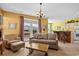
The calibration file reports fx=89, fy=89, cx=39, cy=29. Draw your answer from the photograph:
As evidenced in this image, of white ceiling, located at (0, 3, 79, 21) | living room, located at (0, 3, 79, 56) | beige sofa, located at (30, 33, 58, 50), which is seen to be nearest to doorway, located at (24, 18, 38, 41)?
living room, located at (0, 3, 79, 56)

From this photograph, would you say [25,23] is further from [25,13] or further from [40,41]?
[40,41]

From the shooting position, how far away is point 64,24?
228cm

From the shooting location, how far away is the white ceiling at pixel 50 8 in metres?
2.17

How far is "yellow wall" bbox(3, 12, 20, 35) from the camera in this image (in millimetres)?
2119

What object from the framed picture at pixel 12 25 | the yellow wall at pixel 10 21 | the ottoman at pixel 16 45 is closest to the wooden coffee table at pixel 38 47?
the ottoman at pixel 16 45

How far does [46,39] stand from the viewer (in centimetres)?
229

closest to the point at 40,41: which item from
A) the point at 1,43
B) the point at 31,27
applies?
the point at 31,27

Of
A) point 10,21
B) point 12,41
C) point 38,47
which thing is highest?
point 10,21

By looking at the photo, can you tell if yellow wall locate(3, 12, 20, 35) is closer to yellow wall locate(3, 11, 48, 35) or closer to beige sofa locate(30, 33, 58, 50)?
yellow wall locate(3, 11, 48, 35)

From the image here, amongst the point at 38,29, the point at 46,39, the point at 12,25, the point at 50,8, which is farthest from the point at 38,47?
the point at 50,8

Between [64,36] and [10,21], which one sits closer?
[10,21]

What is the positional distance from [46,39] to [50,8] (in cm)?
79

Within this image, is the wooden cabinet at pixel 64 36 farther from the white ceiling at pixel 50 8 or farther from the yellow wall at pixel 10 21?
the yellow wall at pixel 10 21

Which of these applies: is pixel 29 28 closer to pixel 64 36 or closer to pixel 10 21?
pixel 10 21
